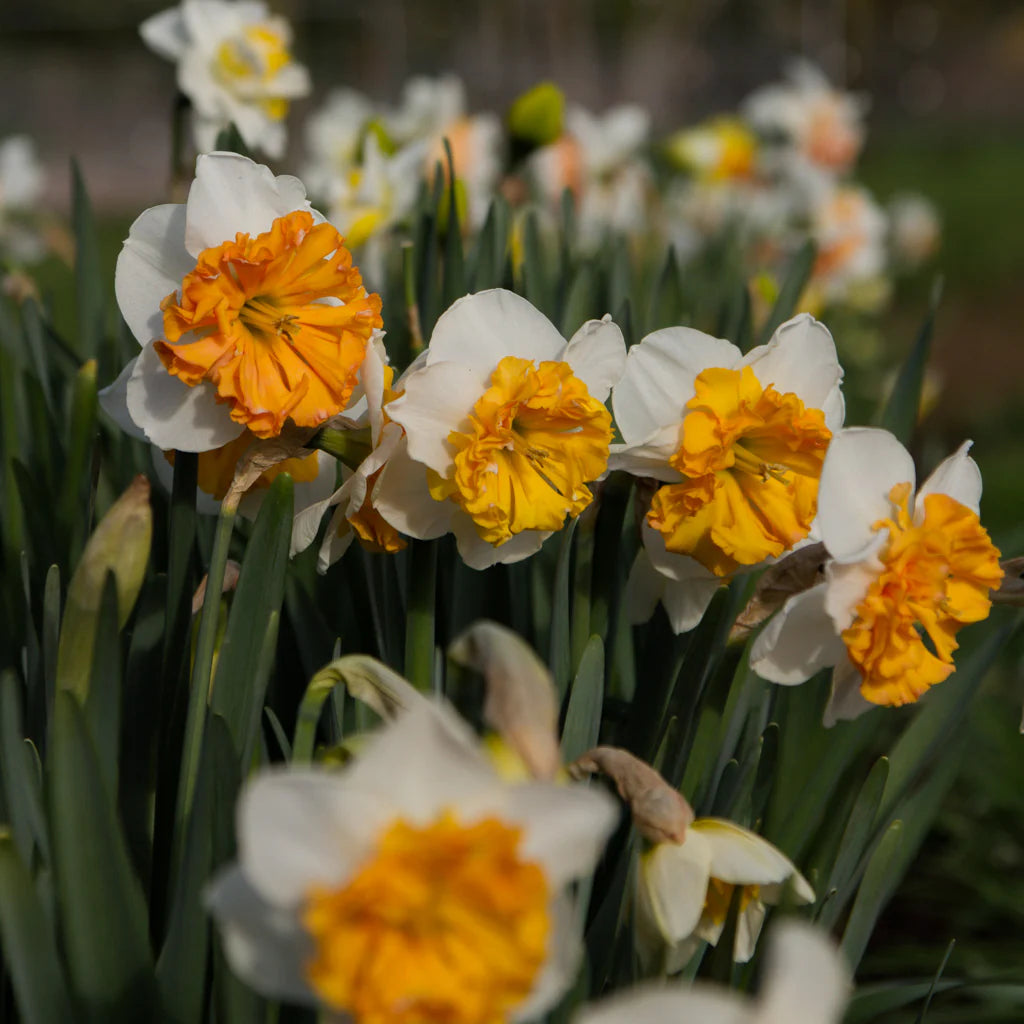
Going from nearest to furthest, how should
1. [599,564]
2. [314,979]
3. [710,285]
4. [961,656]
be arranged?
[314,979]
[599,564]
[961,656]
[710,285]

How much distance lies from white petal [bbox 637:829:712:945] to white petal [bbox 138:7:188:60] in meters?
1.40

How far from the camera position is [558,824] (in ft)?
1.59

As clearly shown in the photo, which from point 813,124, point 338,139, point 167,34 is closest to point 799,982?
point 167,34

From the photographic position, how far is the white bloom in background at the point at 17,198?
2.64m

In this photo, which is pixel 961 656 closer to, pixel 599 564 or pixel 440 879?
pixel 599 564

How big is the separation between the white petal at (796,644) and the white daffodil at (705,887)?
0.13 m

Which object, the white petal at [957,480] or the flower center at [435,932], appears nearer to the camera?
the flower center at [435,932]

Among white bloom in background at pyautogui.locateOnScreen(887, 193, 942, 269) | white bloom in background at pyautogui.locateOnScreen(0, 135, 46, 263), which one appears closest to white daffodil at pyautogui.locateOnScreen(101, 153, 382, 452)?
white bloom in background at pyautogui.locateOnScreen(0, 135, 46, 263)

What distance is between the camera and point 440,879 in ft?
1.53

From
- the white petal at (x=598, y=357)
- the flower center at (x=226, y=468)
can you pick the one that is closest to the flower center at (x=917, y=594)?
the white petal at (x=598, y=357)

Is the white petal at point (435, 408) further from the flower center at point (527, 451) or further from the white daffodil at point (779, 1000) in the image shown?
the white daffodil at point (779, 1000)

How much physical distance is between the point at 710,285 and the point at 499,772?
2.02 metres

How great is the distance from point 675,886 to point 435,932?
0.21 m

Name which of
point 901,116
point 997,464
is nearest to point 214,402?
A: point 997,464
